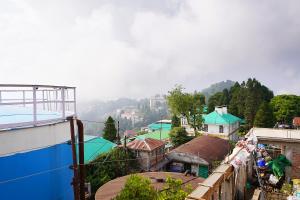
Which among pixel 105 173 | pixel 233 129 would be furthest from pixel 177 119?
pixel 105 173

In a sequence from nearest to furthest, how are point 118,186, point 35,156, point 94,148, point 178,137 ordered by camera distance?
point 35,156 < point 118,186 < point 94,148 < point 178,137

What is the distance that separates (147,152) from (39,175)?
18403 millimetres

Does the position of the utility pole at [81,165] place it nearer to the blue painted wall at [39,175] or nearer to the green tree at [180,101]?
the blue painted wall at [39,175]

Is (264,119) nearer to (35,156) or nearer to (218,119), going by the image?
(218,119)

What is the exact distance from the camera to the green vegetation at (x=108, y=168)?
17.8m

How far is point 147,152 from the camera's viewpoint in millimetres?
23547

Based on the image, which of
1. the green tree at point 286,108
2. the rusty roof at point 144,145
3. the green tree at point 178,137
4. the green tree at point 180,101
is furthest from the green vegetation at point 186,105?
the green tree at point 286,108

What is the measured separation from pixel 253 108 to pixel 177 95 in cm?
1939

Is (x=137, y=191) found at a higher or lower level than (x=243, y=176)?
lower

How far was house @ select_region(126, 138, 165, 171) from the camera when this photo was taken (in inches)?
925

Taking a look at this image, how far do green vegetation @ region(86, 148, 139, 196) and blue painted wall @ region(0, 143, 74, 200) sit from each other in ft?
33.2

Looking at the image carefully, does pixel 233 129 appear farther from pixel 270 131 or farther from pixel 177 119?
pixel 270 131

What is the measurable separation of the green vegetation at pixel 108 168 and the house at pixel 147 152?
2.77ft

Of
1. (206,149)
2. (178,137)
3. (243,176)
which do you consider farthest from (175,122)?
(243,176)
